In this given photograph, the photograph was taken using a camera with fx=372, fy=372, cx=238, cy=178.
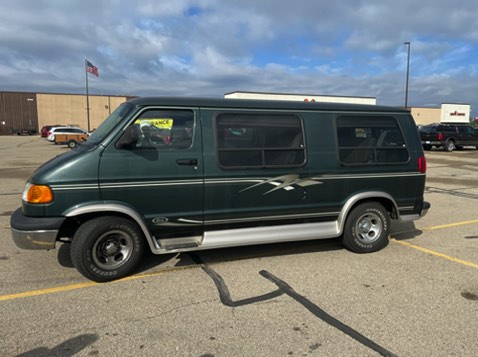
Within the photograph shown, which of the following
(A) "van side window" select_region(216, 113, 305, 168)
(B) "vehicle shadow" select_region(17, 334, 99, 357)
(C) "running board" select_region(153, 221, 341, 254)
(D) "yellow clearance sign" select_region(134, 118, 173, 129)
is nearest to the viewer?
(B) "vehicle shadow" select_region(17, 334, 99, 357)

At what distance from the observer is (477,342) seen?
299 cm

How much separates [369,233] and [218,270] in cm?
225

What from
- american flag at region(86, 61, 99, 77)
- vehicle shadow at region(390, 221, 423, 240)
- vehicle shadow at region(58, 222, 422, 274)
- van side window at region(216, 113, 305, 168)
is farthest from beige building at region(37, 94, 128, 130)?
van side window at region(216, 113, 305, 168)

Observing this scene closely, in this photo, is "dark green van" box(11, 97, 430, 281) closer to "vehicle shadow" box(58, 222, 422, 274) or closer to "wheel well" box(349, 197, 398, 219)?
"wheel well" box(349, 197, 398, 219)

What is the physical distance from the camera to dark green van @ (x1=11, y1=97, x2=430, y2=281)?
391 cm

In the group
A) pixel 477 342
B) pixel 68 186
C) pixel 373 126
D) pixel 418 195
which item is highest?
pixel 373 126

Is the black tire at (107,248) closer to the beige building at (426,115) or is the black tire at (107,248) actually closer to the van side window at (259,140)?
the van side window at (259,140)

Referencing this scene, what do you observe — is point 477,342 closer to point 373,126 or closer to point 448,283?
point 448,283

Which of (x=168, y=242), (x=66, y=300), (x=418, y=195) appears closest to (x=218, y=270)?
(x=168, y=242)

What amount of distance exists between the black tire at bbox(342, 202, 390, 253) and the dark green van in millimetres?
14

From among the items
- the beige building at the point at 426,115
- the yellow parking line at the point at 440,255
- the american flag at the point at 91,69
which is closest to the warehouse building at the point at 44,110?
the american flag at the point at 91,69

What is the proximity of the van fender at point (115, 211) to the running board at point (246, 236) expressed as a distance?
0.70 feet

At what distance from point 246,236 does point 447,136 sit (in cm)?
2418

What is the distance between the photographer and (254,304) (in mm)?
3619
